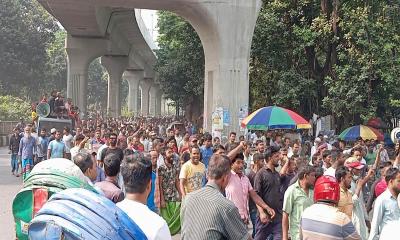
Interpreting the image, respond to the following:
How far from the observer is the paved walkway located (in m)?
10.4

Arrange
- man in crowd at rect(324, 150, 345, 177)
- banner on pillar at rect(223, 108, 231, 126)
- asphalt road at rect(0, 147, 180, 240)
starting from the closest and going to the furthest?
man in crowd at rect(324, 150, 345, 177)
asphalt road at rect(0, 147, 180, 240)
banner on pillar at rect(223, 108, 231, 126)

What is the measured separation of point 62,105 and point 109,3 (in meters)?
3.97

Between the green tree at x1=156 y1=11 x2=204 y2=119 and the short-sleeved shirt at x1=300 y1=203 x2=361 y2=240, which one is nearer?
the short-sleeved shirt at x1=300 y1=203 x2=361 y2=240

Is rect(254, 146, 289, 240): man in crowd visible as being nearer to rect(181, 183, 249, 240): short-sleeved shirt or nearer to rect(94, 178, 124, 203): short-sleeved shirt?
rect(94, 178, 124, 203): short-sleeved shirt

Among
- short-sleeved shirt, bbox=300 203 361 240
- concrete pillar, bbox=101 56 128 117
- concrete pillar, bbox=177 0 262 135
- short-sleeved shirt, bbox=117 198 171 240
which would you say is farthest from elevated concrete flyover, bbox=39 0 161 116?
short-sleeved shirt, bbox=117 198 171 240

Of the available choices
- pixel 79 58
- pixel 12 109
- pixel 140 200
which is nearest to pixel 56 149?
pixel 140 200

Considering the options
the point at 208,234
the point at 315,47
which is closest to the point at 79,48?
the point at 315,47

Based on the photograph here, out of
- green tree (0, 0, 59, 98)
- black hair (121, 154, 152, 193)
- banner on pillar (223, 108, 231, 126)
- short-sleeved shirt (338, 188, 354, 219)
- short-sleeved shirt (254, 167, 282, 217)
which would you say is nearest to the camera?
black hair (121, 154, 152, 193)

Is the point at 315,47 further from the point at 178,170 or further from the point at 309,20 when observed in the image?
the point at 178,170

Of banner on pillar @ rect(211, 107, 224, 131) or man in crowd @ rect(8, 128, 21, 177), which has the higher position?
banner on pillar @ rect(211, 107, 224, 131)

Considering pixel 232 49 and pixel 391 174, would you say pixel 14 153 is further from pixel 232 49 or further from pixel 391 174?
pixel 391 174

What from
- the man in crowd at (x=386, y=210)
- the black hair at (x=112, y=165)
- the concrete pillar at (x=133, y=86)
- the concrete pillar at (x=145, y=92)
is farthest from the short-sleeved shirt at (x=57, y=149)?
the concrete pillar at (x=145, y=92)

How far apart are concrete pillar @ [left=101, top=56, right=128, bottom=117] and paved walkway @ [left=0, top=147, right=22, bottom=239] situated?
27.5 m

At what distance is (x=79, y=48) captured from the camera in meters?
41.0
